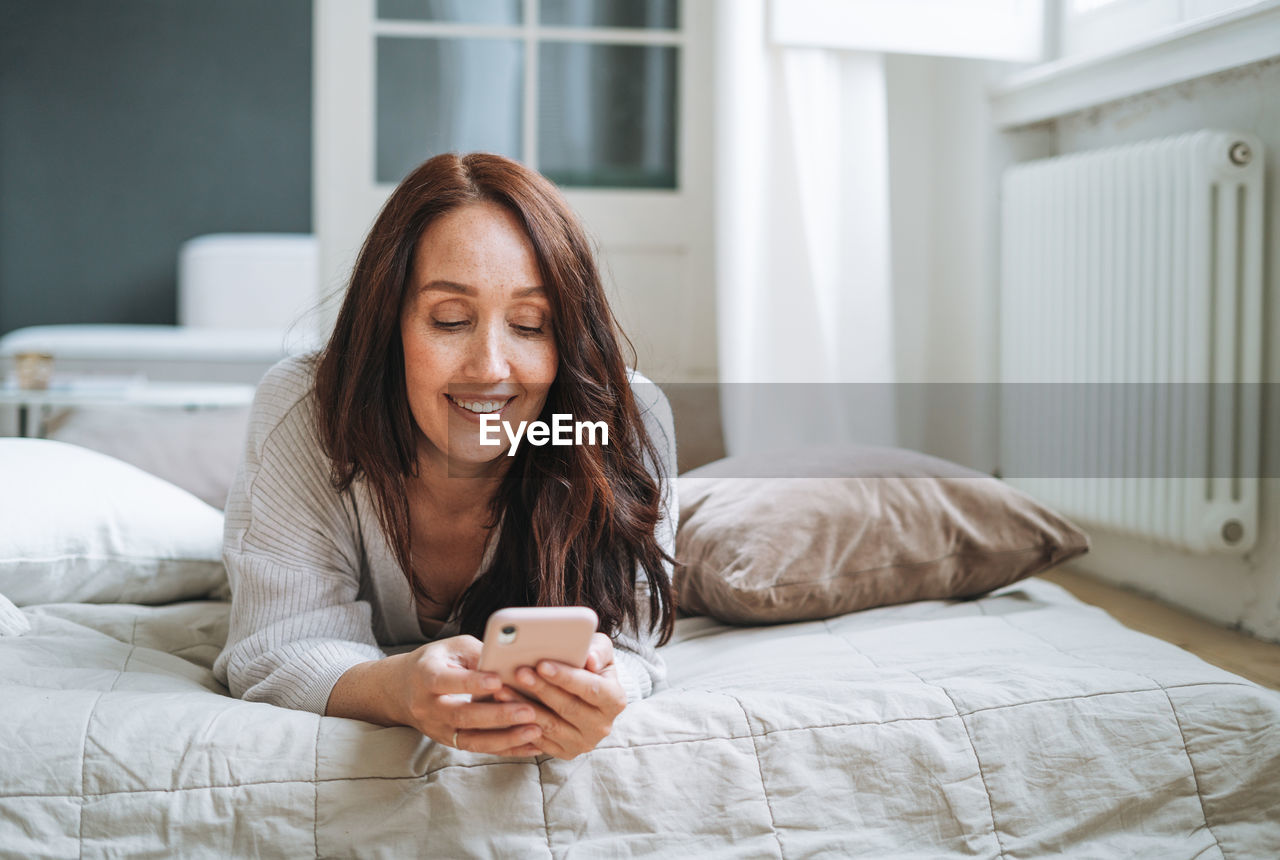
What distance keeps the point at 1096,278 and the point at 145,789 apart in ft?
5.83

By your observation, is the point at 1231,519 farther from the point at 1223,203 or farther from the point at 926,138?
the point at 926,138

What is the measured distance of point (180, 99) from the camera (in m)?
5.43

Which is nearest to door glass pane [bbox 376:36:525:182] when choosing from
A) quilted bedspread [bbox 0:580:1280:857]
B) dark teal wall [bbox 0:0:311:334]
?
quilted bedspread [bbox 0:580:1280:857]

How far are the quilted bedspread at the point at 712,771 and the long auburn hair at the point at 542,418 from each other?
18 cm

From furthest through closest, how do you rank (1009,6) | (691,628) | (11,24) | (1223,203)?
(11,24)
(1009,6)
(1223,203)
(691,628)

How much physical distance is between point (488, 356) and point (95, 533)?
64 cm

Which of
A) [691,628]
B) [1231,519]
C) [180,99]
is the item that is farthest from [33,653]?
[180,99]

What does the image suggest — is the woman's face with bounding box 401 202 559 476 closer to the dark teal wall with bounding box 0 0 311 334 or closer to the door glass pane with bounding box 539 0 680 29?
the door glass pane with bounding box 539 0 680 29

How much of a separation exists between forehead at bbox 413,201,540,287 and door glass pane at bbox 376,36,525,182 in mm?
1799

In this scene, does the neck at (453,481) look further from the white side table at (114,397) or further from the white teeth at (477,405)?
the white side table at (114,397)

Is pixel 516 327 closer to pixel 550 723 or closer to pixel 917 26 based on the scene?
pixel 550 723

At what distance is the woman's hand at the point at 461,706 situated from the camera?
89 cm

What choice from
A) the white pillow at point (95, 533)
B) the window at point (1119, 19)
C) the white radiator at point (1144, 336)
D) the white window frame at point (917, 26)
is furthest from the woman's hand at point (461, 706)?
the white window frame at point (917, 26)

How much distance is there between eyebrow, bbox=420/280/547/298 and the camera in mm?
1113
